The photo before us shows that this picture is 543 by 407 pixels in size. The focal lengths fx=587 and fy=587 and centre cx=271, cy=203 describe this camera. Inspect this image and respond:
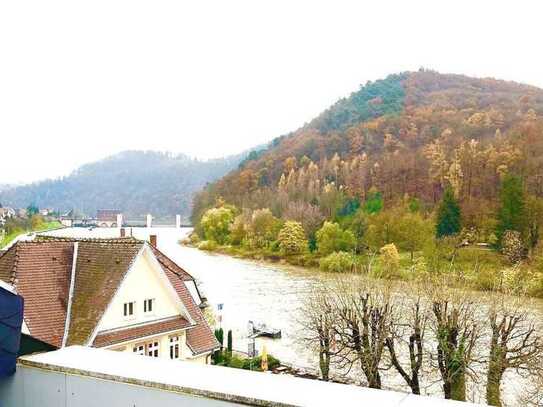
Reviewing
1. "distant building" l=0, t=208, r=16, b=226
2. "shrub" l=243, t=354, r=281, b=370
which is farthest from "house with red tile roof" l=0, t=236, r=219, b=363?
"distant building" l=0, t=208, r=16, b=226

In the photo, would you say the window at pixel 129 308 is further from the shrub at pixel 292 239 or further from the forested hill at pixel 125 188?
the forested hill at pixel 125 188

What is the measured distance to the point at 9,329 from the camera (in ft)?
7.86

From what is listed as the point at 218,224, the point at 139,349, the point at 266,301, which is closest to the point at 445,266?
the point at 266,301

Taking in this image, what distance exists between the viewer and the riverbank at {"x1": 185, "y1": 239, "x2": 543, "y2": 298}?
79.3ft

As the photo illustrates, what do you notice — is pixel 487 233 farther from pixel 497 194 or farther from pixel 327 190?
pixel 327 190

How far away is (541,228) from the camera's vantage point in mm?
49656

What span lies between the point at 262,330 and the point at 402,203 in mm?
48883

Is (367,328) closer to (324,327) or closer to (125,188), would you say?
(324,327)

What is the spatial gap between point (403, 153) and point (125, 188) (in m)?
66.1

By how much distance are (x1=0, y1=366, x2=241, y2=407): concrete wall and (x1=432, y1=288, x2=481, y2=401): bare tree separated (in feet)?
44.2

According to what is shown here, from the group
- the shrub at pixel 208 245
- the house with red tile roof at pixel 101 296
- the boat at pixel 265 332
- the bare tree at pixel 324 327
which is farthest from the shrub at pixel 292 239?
the house with red tile roof at pixel 101 296

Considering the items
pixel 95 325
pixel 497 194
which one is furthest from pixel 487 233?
pixel 95 325

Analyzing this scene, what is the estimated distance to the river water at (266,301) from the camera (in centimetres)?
2141

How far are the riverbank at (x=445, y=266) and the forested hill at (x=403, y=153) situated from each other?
33.3 feet
